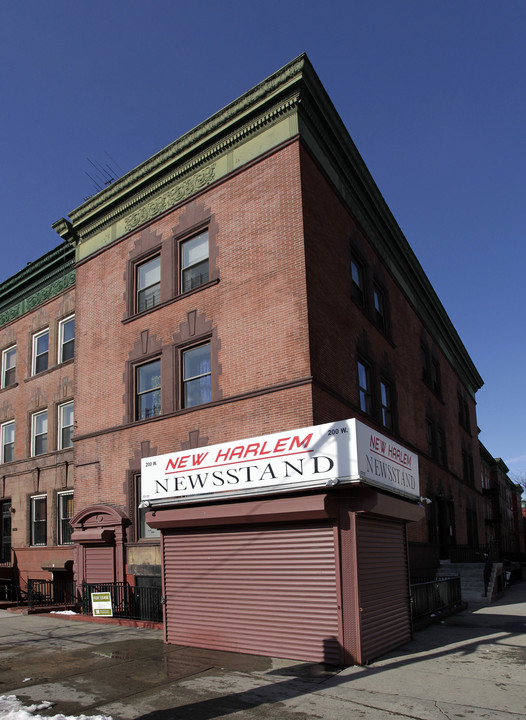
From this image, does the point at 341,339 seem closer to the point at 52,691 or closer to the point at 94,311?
the point at 94,311

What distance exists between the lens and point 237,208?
17.7 metres

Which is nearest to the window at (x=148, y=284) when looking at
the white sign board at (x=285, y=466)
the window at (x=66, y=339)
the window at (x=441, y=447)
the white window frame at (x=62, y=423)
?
the window at (x=66, y=339)

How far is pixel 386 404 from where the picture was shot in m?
22.4

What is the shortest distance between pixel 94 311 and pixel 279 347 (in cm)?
883

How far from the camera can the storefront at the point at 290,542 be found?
1115cm

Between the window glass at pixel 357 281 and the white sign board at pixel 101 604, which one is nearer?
the white sign board at pixel 101 604

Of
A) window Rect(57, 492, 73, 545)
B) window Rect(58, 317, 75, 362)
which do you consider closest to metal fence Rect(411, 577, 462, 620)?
window Rect(57, 492, 73, 545)

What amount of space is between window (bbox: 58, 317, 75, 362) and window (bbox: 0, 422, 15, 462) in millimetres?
4611

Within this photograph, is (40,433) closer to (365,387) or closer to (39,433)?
(39,433)

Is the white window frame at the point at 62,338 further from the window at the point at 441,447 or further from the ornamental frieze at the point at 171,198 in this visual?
the window at the point at 441,447

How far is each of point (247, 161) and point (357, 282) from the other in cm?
567

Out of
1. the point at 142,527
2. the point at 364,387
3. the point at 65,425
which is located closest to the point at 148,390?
the point at 142,527

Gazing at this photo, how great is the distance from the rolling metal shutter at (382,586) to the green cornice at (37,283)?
16.4 m

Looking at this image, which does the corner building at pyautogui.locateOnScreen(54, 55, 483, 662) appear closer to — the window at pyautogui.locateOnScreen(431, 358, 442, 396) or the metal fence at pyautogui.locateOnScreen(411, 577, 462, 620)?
the metal fence at pyautogui.locateOnScreen(411, 577, 462, 620)
